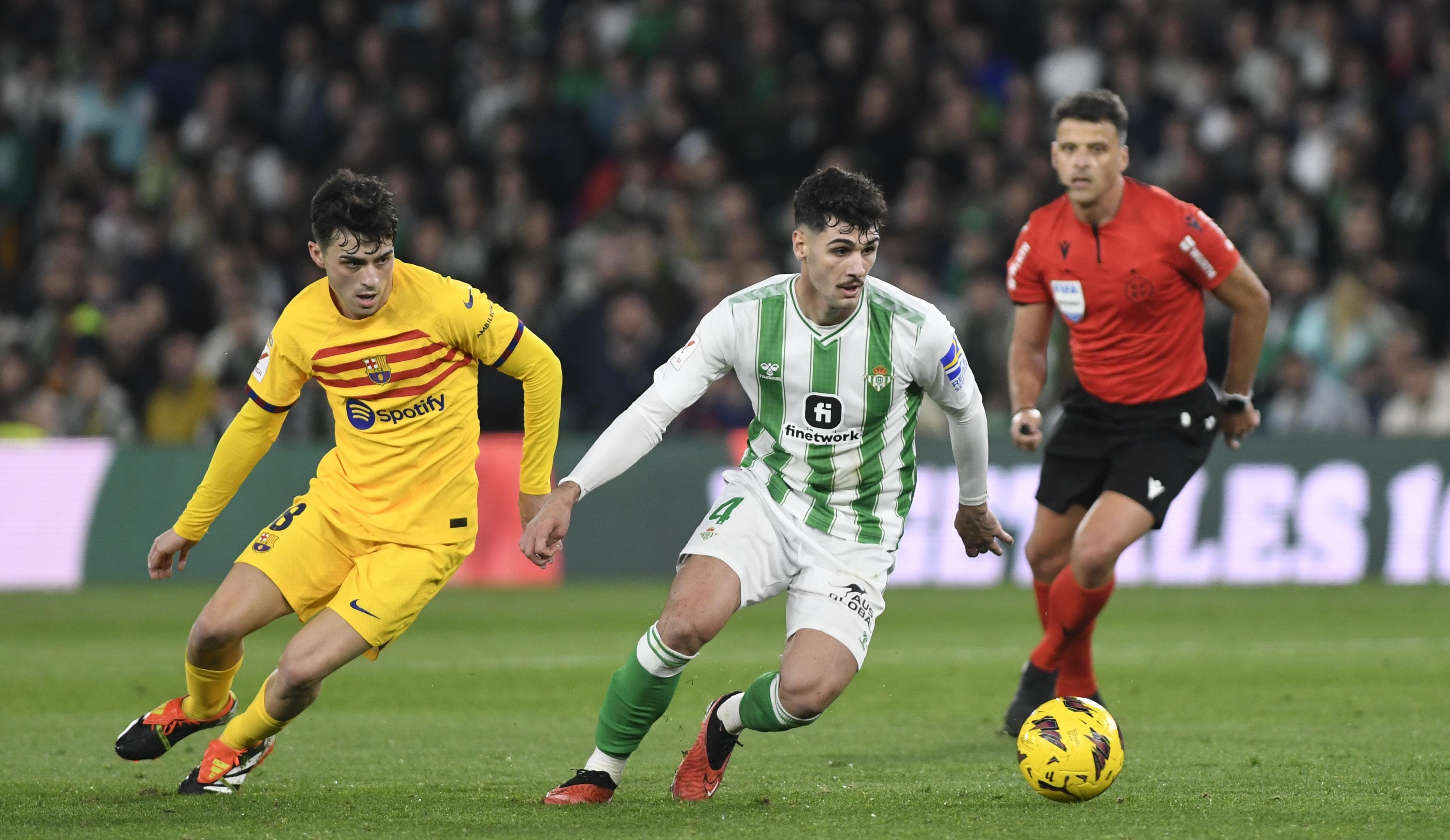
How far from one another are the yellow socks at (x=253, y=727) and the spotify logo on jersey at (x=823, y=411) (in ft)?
6.17

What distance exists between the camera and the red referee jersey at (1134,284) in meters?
6.93

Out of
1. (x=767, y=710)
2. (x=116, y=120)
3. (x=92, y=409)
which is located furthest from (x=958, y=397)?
(x=116, y=120)

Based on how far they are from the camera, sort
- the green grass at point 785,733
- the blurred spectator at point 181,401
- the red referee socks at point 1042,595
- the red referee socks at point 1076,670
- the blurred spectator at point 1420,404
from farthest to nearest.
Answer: the blurred spectator at point 181,401 < the blurred spectator at point 1420,404 < the red referee socks at point 1042,595 < the red referee socks at point 1076,670 < the green grass at point 785,733

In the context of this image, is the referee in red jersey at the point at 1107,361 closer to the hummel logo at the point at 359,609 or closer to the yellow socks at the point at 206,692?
the hummel logo at the point at 359,609

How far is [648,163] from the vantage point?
53.7ft

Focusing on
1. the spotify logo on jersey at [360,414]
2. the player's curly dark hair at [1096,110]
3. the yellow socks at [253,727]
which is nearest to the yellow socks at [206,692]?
the yellow socks at [253,727]

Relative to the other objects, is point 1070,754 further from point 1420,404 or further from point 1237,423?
point 1420,404

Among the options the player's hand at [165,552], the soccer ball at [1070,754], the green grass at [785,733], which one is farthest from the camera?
the player's hand at [165,552]

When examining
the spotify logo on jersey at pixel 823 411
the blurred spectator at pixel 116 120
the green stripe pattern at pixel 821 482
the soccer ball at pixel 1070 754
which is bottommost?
the soccer ball at pixel 1070 754

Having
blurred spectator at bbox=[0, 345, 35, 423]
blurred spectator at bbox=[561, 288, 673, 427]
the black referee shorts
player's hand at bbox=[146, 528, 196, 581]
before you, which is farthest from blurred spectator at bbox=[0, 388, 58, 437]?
the black referee shorts

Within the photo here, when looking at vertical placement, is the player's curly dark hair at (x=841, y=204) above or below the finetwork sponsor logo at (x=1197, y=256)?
above

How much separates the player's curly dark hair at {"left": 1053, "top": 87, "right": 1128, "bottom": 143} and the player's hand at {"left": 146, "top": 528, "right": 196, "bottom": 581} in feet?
11.8

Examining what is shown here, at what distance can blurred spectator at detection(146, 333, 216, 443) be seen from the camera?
15.0 meters

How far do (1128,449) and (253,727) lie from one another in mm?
3470
